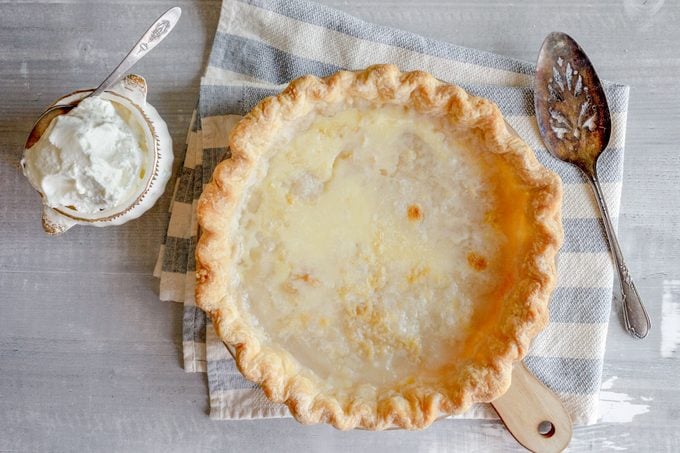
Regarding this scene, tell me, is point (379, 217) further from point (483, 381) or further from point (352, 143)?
point (483, 381)

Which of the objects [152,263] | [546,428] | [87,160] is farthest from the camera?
[152,263]

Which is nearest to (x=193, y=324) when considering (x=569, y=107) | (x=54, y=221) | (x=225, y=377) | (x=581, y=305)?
(x=225, y=377)

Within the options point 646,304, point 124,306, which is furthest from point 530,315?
point 124,306

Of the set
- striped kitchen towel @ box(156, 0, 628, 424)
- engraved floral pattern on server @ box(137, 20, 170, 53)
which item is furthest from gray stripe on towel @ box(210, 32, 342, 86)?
engraved floral pattern on server @ box(137, 20, 170, 53)

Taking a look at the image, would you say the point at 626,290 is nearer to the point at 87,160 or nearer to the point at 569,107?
the point at 569,107

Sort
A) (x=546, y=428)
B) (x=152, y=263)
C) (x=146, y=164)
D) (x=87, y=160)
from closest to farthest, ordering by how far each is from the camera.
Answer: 1. (x=87, y=160)
2. (x=146, y=164)
3. (x=546, y=428)
4. (x=152, y=263)
